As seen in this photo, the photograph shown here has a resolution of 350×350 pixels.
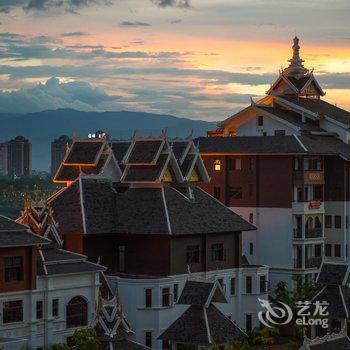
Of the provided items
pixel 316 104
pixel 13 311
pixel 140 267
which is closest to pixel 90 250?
pixel 140 267

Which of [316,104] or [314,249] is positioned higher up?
[316,104]

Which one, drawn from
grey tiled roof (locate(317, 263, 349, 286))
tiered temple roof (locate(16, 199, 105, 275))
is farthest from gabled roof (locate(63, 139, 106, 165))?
grey tiled roof (locate(317, 263, 349, 286))

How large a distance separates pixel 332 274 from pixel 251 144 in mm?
17114

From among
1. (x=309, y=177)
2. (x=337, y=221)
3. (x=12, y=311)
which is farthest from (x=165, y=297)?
(x=337, y=221)

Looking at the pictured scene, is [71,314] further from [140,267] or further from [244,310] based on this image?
[244,310]

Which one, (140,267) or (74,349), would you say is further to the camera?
(140,267)

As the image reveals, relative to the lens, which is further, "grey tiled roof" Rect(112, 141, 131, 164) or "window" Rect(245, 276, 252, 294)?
"grey tiled roof" Rect(112, 141, 131, 164)

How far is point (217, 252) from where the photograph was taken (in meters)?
65.0

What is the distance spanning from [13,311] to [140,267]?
11914 mm

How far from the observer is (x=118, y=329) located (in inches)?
2028

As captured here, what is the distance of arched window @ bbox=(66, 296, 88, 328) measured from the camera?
5325 cm

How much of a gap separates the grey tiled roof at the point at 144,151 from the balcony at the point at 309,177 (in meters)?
15.1

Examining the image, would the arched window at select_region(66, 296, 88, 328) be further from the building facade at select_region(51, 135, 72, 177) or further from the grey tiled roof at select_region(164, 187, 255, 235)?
the building facade at select_region(51, 135, 72, 177)

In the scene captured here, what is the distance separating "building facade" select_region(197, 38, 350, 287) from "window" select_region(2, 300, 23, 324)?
28.3 m
